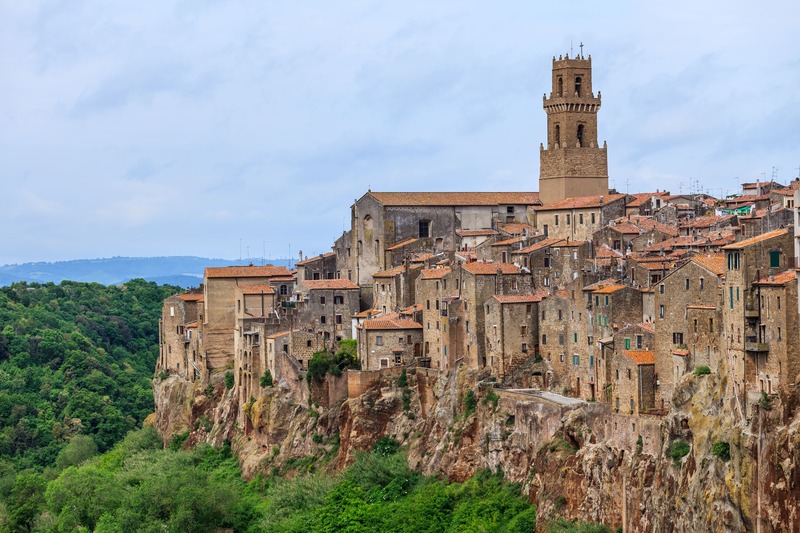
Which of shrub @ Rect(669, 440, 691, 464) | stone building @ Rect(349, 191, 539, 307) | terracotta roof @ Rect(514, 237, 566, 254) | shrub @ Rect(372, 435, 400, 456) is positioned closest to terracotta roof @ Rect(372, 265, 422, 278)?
stone building @ Rect(349, 191, 539, 307)

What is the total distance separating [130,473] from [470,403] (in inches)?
1091

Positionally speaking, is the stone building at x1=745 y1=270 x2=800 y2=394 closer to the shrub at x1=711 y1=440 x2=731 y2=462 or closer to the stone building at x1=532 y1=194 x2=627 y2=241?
the shrub at x1=711 y1=440 x2=731 y2=462

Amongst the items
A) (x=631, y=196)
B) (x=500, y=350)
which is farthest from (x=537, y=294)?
(x=631, y=196)

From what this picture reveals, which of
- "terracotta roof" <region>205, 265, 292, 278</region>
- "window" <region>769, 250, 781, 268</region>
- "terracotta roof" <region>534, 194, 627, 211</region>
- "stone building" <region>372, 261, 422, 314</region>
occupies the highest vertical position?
"terracotta roof" <region>534, 194, 627, 211</region>

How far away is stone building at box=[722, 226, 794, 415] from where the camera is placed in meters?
60.9

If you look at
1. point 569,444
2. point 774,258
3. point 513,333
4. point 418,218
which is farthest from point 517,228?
point 774,258

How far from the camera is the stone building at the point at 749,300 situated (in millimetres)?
60938

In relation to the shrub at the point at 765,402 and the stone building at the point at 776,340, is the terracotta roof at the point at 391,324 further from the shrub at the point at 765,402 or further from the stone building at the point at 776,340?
the shrub at the point at 765,402

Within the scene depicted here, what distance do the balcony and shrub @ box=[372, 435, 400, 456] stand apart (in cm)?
3050

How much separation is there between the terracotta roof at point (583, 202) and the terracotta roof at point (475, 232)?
10.8ft

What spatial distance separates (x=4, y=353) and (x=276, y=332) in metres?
56.1

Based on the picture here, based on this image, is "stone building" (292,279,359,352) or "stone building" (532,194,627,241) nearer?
"stone building" (532,194,627,241)

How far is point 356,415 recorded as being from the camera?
291 feet

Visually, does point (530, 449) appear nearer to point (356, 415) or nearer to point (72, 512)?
point (356, 415)
